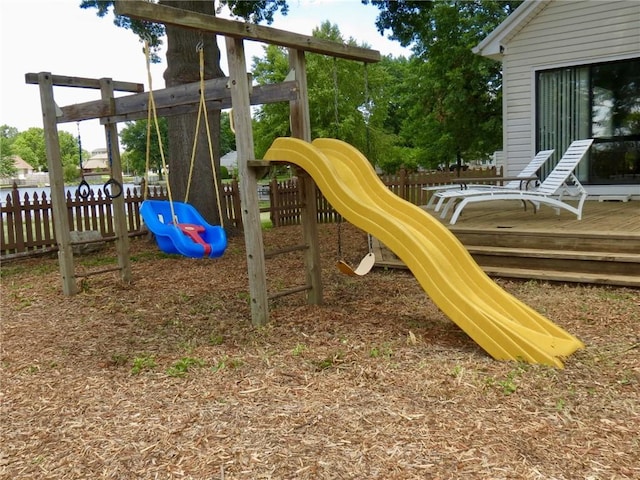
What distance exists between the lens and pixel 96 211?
1077 centimetres

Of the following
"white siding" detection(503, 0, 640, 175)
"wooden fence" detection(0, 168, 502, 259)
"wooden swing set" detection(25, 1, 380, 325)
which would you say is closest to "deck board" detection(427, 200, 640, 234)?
"white siding" detection(503, 0, 640, 175)

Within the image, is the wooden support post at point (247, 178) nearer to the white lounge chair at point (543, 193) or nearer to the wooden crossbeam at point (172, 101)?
the wooden crossbeam at point (172, 101)

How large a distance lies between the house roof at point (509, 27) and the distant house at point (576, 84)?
18mm

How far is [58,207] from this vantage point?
6.31m

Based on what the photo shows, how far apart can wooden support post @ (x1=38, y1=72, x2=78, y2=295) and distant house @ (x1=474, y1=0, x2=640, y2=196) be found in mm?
8098

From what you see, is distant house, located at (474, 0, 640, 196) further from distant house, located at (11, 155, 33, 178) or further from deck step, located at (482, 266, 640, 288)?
distant house, located at (11, 155, 33, 178)

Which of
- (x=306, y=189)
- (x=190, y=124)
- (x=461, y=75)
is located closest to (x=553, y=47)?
(x=190, y=124)

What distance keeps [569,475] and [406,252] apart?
2133 millimetres

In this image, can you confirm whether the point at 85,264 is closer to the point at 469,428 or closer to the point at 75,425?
the point at 75,425

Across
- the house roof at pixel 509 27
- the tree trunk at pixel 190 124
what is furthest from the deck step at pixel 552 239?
the house roof at pixel 509 27

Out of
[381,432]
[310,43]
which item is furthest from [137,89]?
[381,432]

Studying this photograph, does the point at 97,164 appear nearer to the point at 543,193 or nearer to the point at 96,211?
the point at 96,211

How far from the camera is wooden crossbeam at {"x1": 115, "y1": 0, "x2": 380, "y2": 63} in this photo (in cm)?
359

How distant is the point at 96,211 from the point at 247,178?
7.33 meters
